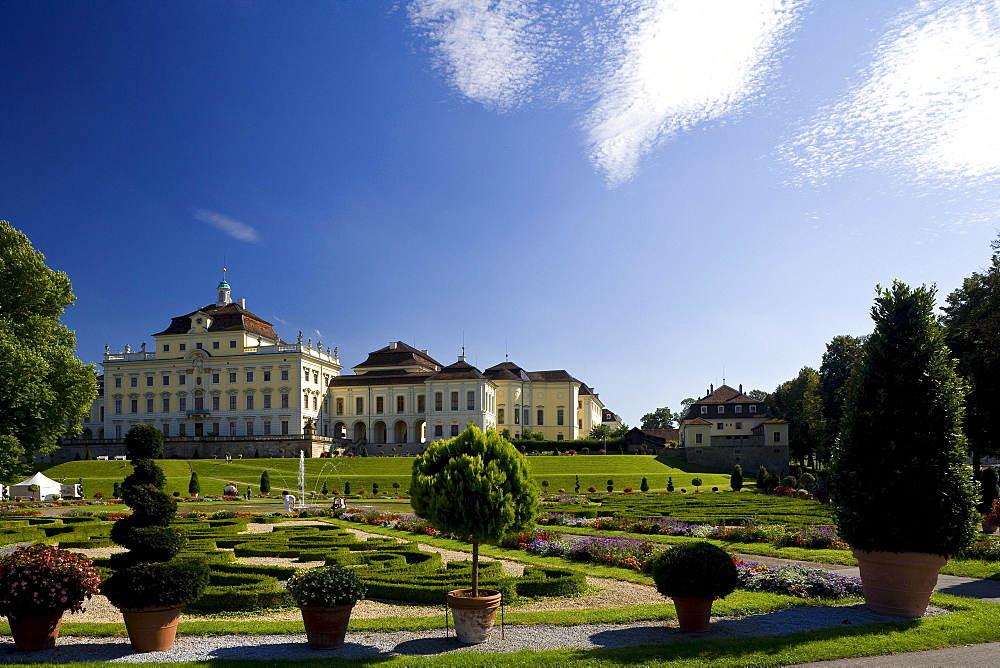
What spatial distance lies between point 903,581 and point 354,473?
140 ft

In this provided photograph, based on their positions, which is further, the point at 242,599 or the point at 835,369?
the point at 835,369

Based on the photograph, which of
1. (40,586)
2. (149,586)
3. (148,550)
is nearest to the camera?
(149,586)

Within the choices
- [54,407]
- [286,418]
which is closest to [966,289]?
[54,407]

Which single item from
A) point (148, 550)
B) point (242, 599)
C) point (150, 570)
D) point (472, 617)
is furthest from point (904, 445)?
point (148, 550)

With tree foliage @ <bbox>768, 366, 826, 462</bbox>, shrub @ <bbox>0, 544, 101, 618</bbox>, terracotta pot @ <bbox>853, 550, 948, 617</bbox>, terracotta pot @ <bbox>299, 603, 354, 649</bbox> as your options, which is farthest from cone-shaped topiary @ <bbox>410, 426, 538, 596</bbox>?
tree foliage @ <bbox>768, 366, 826, 462</bbox>

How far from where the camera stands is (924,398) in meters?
9.80

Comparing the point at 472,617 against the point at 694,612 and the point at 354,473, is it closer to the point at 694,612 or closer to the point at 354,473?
the point at 694,612

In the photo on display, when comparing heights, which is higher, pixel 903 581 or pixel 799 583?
pixel 903 581

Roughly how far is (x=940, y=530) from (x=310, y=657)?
7829mm

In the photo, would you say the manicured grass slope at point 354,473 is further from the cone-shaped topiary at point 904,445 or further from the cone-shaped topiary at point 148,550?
the cone-shaped topiary at point 904,445

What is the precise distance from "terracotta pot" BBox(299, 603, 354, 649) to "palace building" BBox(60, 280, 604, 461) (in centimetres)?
5839

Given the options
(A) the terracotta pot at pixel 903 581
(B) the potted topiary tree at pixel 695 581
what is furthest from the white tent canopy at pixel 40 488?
(A) the terracotta pot at pixel 903 581

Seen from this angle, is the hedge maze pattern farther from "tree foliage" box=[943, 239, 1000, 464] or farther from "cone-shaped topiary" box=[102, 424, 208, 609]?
"tree foliage" box=[943, 239, 1000, 464]

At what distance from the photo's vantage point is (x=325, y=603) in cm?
781
